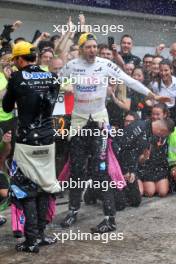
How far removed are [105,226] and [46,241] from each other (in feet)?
2.27

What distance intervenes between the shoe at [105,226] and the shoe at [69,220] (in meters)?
0.29

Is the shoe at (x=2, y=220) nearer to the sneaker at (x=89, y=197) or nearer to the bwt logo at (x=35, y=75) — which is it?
the sneaker at (x=89, y=197)

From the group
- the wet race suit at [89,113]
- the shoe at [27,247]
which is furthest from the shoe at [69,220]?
the shoe at [27,247]

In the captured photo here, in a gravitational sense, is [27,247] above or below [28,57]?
below

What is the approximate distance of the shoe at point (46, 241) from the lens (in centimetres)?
512

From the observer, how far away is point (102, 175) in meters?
5.80

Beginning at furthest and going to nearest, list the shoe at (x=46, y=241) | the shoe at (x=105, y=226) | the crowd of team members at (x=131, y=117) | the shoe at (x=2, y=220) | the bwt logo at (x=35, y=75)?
the crowd of team members at (x=131, y=117) < the shoe at (x=2, y=220) < the shoe at (x=105, y=226) < the shoe at (x=46, y=241) < the bwt logo at (x=35, y=75)

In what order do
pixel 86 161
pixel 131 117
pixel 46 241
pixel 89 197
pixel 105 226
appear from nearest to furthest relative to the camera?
pixel 46 241
pixel 105 226
pixel 86 161
pixel 89 197
pixel 131 117

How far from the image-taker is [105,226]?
5.60 m

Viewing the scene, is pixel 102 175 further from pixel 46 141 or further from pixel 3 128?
pixel 3 128

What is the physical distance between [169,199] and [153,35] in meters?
7.40

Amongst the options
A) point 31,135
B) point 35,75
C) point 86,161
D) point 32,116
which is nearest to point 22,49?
point 35,75

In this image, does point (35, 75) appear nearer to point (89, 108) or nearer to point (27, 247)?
point (89, 108)

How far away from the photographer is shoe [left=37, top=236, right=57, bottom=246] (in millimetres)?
5120
